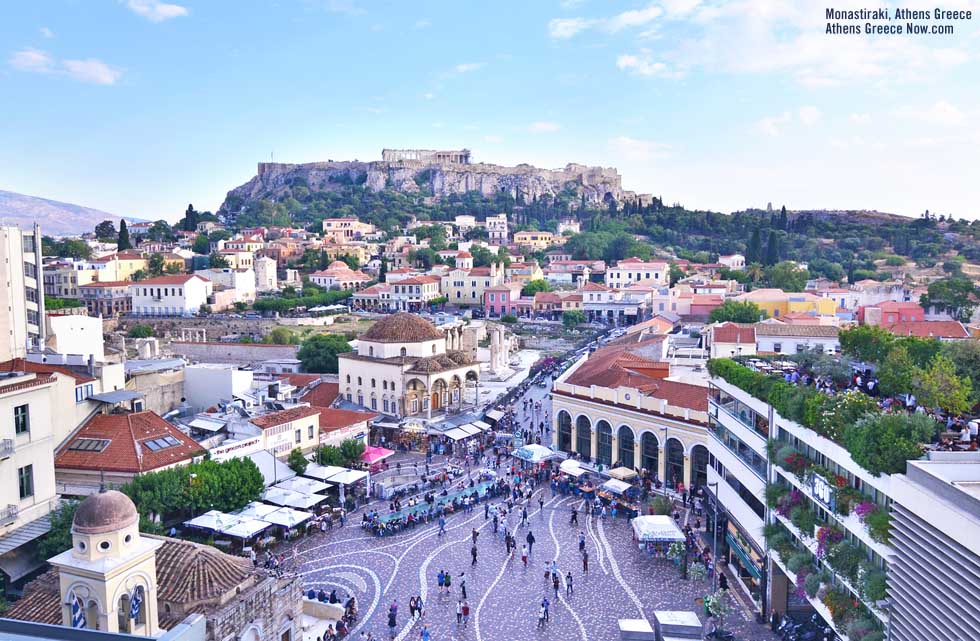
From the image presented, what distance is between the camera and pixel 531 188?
158 m

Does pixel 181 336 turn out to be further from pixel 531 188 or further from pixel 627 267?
pixel 531 188

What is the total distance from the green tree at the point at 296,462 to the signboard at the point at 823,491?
692 inches

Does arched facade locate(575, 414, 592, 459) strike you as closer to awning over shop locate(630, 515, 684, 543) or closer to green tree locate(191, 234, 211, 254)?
awning over shop locate(630, 515, 684, 543)

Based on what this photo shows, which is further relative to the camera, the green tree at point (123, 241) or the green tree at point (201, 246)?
the green tree at point (201, 246)

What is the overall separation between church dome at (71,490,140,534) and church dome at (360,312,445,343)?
27.7 m

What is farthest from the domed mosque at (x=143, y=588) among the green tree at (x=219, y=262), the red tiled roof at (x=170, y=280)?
the green tree at (x=219, y=262)

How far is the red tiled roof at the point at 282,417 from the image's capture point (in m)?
27.8

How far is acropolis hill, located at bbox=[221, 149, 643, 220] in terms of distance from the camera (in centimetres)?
15850

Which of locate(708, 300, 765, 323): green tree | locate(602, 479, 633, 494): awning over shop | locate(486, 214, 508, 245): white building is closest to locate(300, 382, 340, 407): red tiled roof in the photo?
locate(602, 479, 633, 494): awning over shop

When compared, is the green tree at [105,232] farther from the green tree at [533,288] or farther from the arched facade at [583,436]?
the arched facade at [583,436]

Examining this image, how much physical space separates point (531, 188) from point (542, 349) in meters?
95.4

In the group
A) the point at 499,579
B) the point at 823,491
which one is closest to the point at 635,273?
the point at 499,579

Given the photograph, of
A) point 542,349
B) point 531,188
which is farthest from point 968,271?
point 531,188

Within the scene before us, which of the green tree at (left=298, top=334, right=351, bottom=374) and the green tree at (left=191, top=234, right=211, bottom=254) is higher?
the green tree at (left=191, top=234, right=211, bottom=254)
